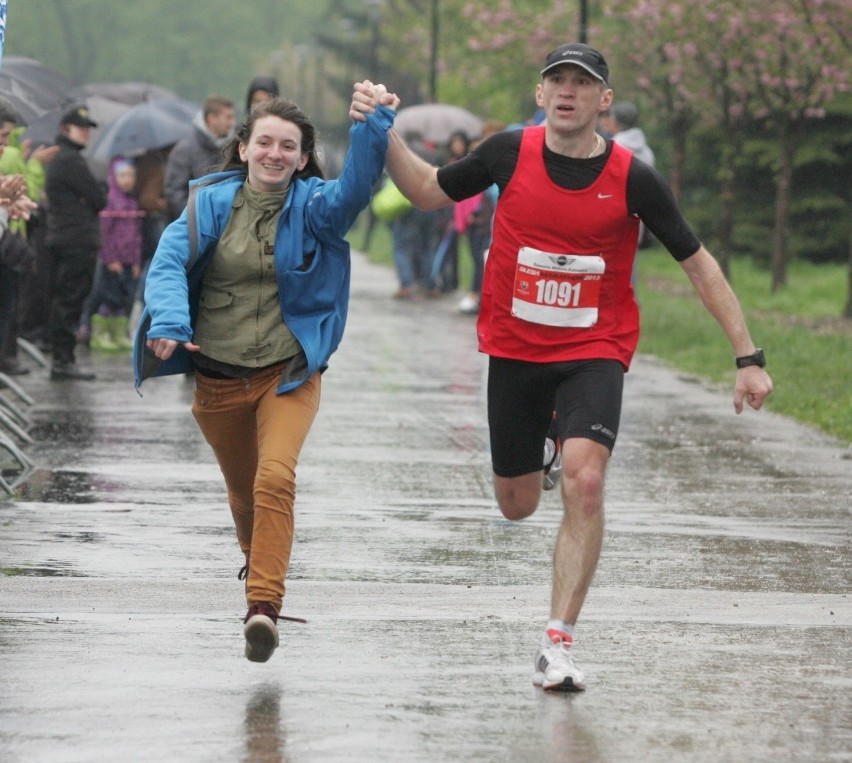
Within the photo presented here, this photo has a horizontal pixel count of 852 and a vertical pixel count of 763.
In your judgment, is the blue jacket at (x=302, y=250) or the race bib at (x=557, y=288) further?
the race bib at (x=557, y=288)

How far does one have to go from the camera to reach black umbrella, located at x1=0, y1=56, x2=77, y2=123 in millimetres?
13969

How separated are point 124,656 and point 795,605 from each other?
8.11 ft

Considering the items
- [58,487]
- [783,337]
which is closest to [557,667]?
[58,487]

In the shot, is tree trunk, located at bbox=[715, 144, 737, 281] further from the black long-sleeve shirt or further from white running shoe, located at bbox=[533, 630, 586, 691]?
white running shoe, located at bbox=[533, 630, 586, 691]

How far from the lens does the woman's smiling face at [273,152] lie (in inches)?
252

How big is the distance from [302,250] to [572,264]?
85 centimetres

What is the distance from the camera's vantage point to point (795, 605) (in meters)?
7.23

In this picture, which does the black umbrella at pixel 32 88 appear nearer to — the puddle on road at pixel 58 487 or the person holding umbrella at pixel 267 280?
the puddle on road at pixel 58 487

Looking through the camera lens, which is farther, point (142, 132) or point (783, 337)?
point (783, 337)

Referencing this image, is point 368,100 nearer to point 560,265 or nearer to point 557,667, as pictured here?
point 560,265

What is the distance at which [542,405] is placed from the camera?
665 centimetres

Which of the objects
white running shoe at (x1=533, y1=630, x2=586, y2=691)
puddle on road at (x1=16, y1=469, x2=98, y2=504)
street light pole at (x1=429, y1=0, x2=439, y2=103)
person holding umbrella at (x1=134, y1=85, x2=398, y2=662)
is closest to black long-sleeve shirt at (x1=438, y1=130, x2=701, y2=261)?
person holding umbrella at (x1=134, y1=85, x2=398, y2=662)

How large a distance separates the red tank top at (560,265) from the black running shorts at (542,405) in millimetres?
52

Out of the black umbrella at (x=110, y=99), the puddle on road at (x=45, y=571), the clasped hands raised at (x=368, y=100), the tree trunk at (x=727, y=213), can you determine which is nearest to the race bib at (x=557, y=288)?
the clasped hands raised at (x=368, y=100)
